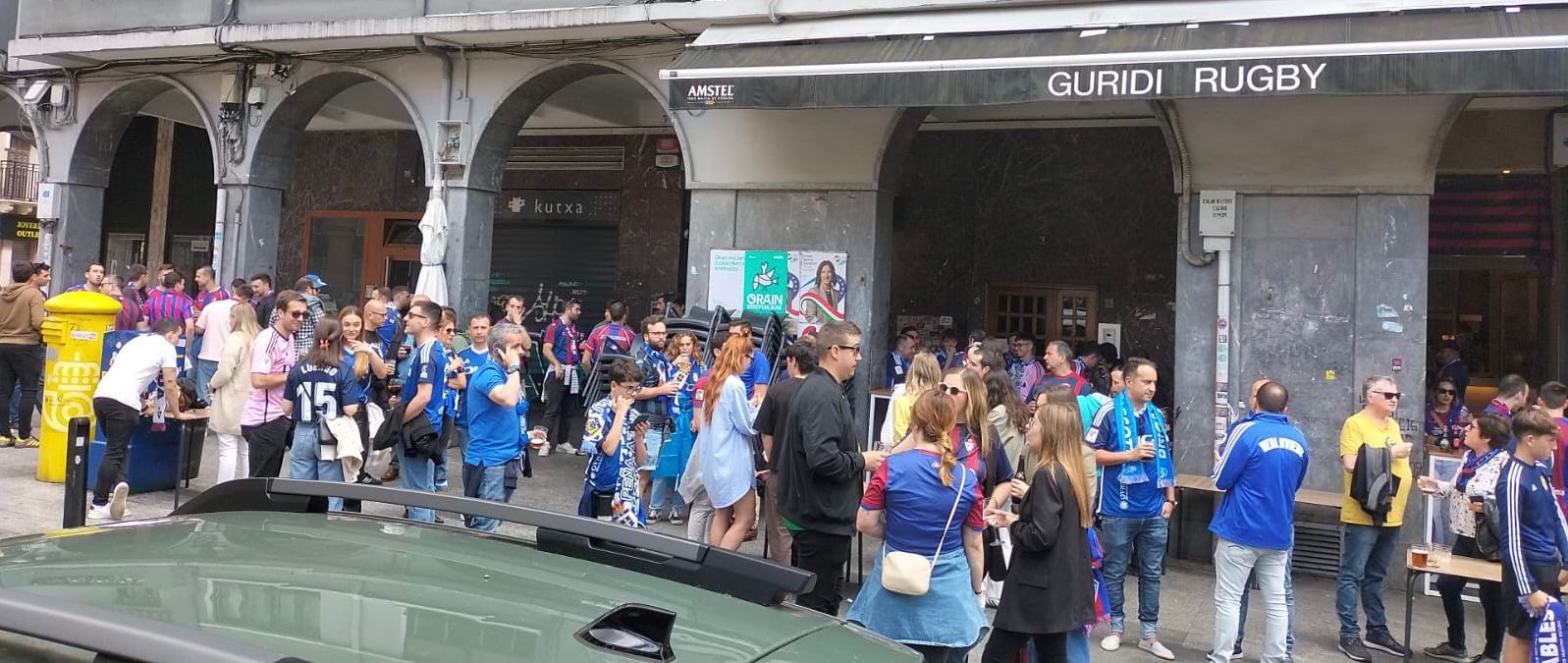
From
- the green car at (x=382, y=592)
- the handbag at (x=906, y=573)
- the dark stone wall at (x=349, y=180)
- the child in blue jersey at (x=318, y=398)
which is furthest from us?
the dark stone wall at (x=349, y=180)

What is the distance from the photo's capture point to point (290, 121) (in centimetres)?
1310

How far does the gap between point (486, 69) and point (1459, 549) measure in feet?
32.9

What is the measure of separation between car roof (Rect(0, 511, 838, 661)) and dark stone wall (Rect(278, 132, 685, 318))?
43.1 ft

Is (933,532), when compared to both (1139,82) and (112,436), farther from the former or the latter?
(112,436)

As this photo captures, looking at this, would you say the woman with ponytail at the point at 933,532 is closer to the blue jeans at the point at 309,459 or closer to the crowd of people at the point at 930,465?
the crowd of people at the point at 930,465

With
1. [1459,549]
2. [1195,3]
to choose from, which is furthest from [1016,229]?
[1459,549]

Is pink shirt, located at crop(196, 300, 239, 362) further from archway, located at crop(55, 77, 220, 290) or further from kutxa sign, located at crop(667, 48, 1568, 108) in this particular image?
archway, located at crop(55, 77, 220, 290)

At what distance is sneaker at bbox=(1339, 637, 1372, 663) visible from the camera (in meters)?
6.73

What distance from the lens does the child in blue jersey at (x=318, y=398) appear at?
285 inches

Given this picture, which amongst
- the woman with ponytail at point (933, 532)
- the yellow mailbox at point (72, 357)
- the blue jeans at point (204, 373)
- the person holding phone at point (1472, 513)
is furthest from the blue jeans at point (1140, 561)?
the blue jeans at point (204, 373)

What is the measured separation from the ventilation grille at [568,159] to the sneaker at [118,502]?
9.09m

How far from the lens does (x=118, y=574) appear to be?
1989 mm

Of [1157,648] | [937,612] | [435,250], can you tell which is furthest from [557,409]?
[937,612]

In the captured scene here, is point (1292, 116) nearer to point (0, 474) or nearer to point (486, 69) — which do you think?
point (486, 69)
